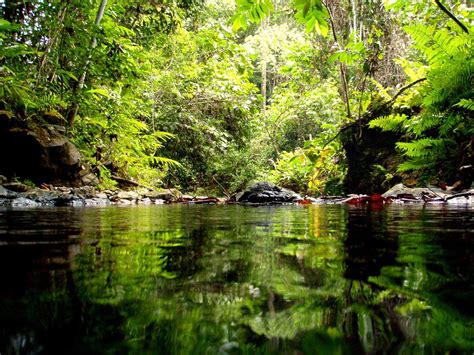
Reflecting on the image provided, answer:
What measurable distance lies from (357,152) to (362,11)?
2.41 meters

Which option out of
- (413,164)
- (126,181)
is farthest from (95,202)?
(413,164)

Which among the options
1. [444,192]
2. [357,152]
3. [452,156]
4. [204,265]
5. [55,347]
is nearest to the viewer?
[55,347]

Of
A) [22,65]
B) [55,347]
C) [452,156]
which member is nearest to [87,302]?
[55,347]

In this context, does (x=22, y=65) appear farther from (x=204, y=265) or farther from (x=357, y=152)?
(x=357, y=152)

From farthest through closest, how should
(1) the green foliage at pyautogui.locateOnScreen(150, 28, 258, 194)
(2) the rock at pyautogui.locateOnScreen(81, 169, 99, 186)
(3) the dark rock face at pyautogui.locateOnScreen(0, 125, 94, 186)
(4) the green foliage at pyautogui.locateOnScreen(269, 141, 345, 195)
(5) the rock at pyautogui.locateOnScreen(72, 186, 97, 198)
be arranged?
(1) the green foliage at pyautogui.locateOnScreen(150, 28, 258, 194), (4) the green foliage at pyautogui.locateOnScreen(269, 141, 345, 195), (2) the rock at pyautogui.locateOnScreen(81, 169, 99, 186), (3) the dark rock face at pyautogui.locateOnScreen(0, 125, 94, 186), (5) the rock at pyautogui.locateOnScreen(72, 186, 97, 198)

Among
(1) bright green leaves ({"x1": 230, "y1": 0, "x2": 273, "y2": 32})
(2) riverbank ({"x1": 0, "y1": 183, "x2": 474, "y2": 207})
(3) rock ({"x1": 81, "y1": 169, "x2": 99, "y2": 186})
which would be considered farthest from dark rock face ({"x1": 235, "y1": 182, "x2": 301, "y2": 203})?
(1) bright green leaves ({"x1": 230, "y1": 0, "x2": 273, "y2": 32})

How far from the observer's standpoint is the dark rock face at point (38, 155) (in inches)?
213

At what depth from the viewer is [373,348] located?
0.23 m

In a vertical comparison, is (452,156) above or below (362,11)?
below

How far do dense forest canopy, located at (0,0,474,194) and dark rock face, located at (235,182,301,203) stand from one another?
1.05m

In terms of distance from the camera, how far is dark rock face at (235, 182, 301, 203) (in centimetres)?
477

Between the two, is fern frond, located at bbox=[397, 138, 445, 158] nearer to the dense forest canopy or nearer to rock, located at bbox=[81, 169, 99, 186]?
the dense forest canopy

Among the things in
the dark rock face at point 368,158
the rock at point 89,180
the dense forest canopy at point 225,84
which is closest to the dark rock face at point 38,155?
the rock at point 89,180

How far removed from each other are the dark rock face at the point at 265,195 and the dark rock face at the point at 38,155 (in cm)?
300
